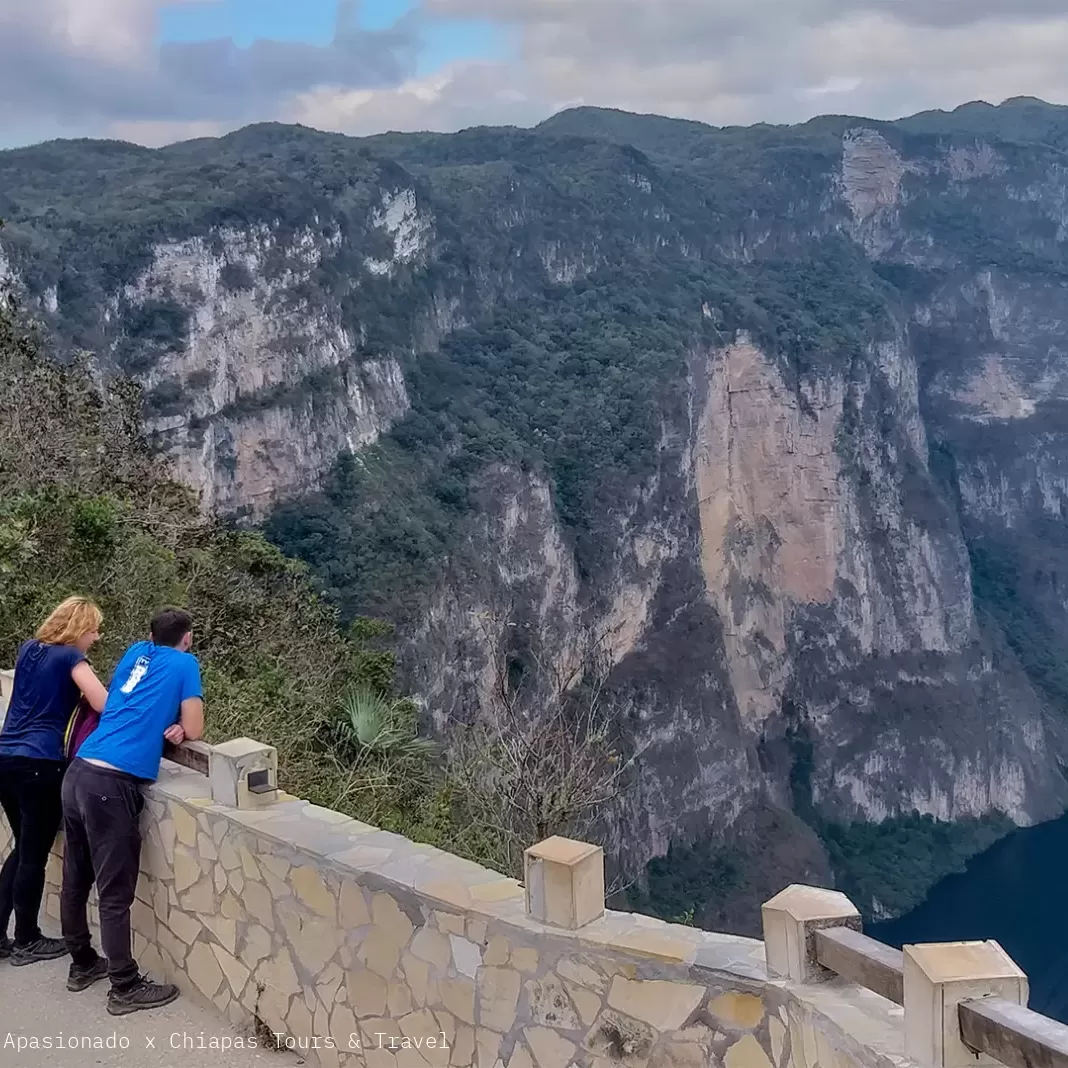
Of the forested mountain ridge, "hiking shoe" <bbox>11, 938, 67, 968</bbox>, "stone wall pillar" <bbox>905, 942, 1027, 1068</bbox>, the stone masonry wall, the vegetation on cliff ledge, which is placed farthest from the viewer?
the forested mountain ridge

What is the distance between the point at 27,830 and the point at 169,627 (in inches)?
37.0

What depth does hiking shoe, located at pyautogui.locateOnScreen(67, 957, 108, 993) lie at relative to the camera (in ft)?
13.3

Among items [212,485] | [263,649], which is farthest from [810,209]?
[263,649]

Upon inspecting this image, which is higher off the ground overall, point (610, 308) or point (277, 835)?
point (610, 308)

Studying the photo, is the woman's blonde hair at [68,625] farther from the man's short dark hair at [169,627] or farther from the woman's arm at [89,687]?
the man's short dark hair at [169,627]

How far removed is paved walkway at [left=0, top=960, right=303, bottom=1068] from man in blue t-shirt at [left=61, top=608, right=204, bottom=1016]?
79mm

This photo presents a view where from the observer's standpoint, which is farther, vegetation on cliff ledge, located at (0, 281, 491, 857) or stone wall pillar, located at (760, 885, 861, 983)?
vegetation on cliff ledge, located at (0, 281, 491, 857)

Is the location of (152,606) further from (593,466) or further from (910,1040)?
(593,466)

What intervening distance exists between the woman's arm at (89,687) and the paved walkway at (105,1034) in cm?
101

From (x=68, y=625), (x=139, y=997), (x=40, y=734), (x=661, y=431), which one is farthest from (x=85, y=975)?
(x=661, y=431)

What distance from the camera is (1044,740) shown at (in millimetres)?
52594

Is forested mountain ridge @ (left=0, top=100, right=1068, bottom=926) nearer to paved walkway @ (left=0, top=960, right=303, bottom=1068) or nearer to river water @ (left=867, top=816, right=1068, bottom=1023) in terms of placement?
river water @ (left=867, top=816, right=1068, bottom=1023)

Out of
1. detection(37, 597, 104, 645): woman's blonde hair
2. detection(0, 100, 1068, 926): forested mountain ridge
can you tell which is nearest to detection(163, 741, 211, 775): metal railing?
detection(37, 597, 104, 645): woman's blonde hair

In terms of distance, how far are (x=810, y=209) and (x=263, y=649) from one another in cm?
6445
